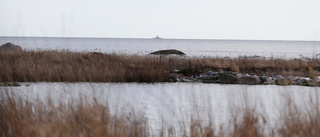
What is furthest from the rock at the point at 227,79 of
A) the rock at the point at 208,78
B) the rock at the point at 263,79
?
the rock at the point at 263,79

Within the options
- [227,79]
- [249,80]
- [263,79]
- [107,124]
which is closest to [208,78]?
[227,79]

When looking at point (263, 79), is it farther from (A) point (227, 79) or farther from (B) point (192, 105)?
(B) point (192, 105)

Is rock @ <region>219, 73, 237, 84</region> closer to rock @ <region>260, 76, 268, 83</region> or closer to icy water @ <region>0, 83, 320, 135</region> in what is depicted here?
rock @ <region>260, 76, 268, 83</region>

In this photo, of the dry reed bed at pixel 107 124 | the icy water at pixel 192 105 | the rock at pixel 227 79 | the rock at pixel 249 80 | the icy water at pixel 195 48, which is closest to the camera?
the dry reed bed at pixel 107 124

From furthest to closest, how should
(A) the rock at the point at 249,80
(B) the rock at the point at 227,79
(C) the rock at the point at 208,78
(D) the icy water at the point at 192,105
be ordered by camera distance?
(C) the rock at the point at 208,78 → (B) the rock at the point at 227,79 → (A) the rock at the point at 249,80 → (D) the icy water at the point at 192,105

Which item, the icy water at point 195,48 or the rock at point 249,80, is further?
the icy water at point 195,48

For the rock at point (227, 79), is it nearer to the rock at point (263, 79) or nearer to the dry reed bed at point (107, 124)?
the rock at point (263, 79)

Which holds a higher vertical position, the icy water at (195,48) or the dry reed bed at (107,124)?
the dry reed bed at (107,124)

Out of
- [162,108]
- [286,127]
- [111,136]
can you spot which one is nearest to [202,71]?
[162,108]

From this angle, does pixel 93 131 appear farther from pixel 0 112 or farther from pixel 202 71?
pixel 202 71

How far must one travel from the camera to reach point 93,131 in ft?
11.2

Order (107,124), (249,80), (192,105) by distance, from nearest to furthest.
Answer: (107,124), (192,105), (249,80)

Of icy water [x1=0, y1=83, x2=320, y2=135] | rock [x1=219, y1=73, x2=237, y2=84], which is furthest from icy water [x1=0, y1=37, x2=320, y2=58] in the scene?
rock [x1=219, y1=73, x2=237, y2=84]

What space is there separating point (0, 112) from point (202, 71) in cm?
1035
